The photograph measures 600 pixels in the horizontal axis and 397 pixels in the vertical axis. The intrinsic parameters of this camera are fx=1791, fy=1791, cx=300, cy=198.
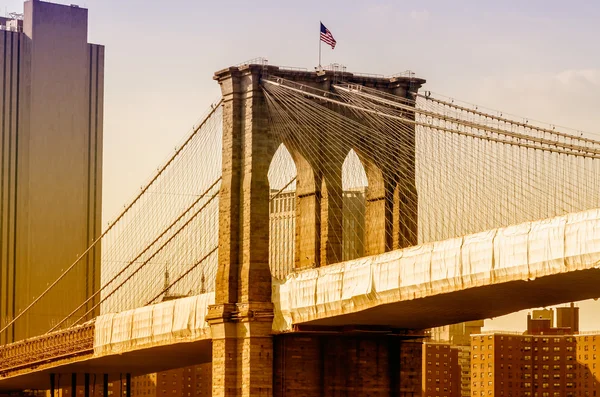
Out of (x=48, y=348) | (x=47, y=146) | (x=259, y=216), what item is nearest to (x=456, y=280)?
(x=259, y=216)

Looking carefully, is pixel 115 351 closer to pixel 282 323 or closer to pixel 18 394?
pixel 282 323

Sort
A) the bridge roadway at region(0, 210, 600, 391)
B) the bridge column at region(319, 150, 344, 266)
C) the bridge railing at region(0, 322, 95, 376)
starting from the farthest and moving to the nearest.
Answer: the bridge railing at region(0, 322, 95, 376) → the bridge column at region(319, 150, 344, 266) → the bridge roadway at region(0, 210, 600, 391)

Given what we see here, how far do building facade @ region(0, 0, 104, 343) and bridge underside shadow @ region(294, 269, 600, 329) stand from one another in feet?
343

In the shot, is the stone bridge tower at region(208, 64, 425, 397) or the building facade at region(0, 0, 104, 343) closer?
the stone bridge tower at region(208, 64, 425, 397)

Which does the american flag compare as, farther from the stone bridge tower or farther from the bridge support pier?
the bridge support pier

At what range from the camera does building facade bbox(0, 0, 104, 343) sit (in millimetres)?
162500

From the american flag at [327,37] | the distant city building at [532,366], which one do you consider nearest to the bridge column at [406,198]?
the american flag at [327,37]

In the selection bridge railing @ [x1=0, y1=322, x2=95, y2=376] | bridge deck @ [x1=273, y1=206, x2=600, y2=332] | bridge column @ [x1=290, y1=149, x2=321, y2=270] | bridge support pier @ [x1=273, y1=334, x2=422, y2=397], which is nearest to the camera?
bridge deck @ [x1=273, y1=206, x2=600, y2=332]

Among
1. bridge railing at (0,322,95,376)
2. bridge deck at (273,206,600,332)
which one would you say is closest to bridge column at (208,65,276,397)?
bridge deck at (273,206,600,332)

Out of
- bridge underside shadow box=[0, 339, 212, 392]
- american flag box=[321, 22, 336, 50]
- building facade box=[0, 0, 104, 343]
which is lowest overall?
bridge underside shadow box=[0, 339, 212, 392]

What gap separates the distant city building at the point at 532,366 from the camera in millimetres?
187000

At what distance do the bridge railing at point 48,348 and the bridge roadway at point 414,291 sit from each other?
0.20m

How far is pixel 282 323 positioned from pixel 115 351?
12.4m

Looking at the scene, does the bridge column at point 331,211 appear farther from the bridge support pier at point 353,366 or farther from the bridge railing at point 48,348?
the bridge railing at point 48,348
